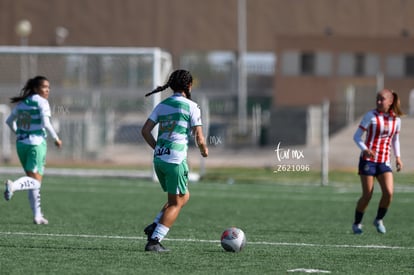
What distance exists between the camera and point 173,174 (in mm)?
11414

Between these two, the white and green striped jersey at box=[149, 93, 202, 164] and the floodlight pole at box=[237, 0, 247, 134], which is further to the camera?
the floodlight pole at box=[237, 0, 247, 134]

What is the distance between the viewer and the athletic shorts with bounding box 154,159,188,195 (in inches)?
449

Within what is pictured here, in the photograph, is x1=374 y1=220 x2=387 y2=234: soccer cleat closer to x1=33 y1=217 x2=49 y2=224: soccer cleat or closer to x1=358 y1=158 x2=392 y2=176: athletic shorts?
x1=358 y1=158 x2=392 y2=176: athletic shorts

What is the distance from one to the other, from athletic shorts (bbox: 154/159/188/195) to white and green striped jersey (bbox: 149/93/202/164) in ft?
0.16

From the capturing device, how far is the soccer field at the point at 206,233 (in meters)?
10.6

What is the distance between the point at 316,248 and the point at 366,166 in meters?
2.19

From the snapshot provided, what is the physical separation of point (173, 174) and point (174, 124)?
53 cm

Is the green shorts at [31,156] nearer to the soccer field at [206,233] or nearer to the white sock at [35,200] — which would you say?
the white sock at [35,200]

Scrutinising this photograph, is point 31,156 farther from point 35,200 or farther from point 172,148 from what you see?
point 172,148

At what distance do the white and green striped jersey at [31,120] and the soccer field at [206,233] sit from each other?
3.89 feet

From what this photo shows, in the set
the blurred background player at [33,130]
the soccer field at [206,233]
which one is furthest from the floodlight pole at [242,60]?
the blurred background player at [33,130]

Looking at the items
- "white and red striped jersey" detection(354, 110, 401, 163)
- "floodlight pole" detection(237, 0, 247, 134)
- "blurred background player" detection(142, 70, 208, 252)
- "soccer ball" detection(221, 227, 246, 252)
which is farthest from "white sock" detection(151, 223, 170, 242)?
"floodlight pole" detection(237, 0, 247, 134)

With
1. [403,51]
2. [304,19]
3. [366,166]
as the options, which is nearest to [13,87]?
[366,166]

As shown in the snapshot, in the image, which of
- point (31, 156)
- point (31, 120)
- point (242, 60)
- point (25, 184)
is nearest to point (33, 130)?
point (31, 120)
